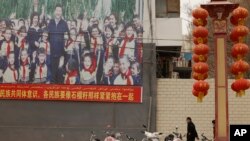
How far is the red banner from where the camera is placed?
1645 centimetres

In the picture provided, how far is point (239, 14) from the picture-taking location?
9797mm

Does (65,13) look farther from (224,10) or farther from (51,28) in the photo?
(224,10)

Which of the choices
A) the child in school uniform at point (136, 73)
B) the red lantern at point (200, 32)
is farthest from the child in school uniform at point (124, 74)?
the red lantern at point (200, 32)

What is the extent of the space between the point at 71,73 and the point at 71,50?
789mm

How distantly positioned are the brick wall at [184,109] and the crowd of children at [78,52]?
3.72 feet

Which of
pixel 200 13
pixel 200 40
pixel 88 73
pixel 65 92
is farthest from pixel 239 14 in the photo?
pixel 65 92

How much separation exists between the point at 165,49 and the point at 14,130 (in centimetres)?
602

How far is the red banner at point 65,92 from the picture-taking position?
54.0ft

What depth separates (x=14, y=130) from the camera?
16359 mm

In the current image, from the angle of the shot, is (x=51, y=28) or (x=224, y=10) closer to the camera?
(x=224, y=10)

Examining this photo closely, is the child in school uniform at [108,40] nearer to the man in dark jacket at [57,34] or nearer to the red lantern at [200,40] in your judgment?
the man in dark jacket at [57,34]

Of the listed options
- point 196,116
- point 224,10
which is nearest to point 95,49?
point 196,116

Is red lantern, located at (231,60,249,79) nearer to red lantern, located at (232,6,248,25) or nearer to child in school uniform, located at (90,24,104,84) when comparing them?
red lantern, located at (232,6,248,25)

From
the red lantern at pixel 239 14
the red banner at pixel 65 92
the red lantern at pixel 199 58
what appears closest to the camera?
the red lantern at pixel 239 14
